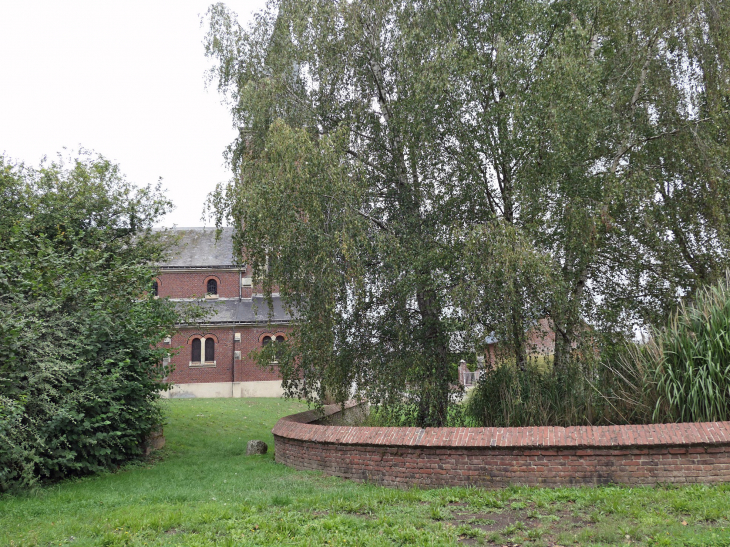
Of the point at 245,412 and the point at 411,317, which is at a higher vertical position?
the point at 411,317

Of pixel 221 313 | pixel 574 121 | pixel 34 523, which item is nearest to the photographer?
pixel 34 523

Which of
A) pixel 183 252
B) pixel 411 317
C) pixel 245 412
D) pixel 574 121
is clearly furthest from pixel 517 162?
pixel 183 252

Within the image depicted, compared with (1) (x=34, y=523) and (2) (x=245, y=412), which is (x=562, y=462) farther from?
(2) (x=245, y=412)

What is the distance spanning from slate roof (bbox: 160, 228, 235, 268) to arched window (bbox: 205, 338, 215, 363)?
4.34m

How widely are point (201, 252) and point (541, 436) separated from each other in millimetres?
30294

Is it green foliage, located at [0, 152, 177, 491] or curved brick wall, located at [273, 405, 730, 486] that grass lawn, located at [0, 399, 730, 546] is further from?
green foliage, located at [0, 152, 177, 491]

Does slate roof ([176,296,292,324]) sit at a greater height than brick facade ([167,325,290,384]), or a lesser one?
greater

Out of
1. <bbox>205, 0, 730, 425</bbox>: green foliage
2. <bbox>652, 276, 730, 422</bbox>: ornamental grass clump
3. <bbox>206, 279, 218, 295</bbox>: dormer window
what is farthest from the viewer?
<bbox>206, 279, 218, 295</bbox>: dormer window

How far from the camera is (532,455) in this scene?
7.86 m

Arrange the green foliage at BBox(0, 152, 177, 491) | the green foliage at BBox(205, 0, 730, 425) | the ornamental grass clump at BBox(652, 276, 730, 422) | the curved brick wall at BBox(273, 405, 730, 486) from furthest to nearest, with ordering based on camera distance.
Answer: the green foliage at BBox(205, 0, 730, 425) → the green foliage at BBox(0, 152, 177, 491) → the ornamental grass clump at BBox(652, 276, 730, 422) → the curved brick wall at BBox(273, 405, 730, 486)

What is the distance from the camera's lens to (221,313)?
3312cm

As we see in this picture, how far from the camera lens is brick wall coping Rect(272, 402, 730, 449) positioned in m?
7.20

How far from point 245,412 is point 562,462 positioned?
15.2 meters

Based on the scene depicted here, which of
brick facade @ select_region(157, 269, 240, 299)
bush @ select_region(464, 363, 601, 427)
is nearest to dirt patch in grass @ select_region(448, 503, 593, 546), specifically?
bush @ select_region(464, 363, 601, 427)
